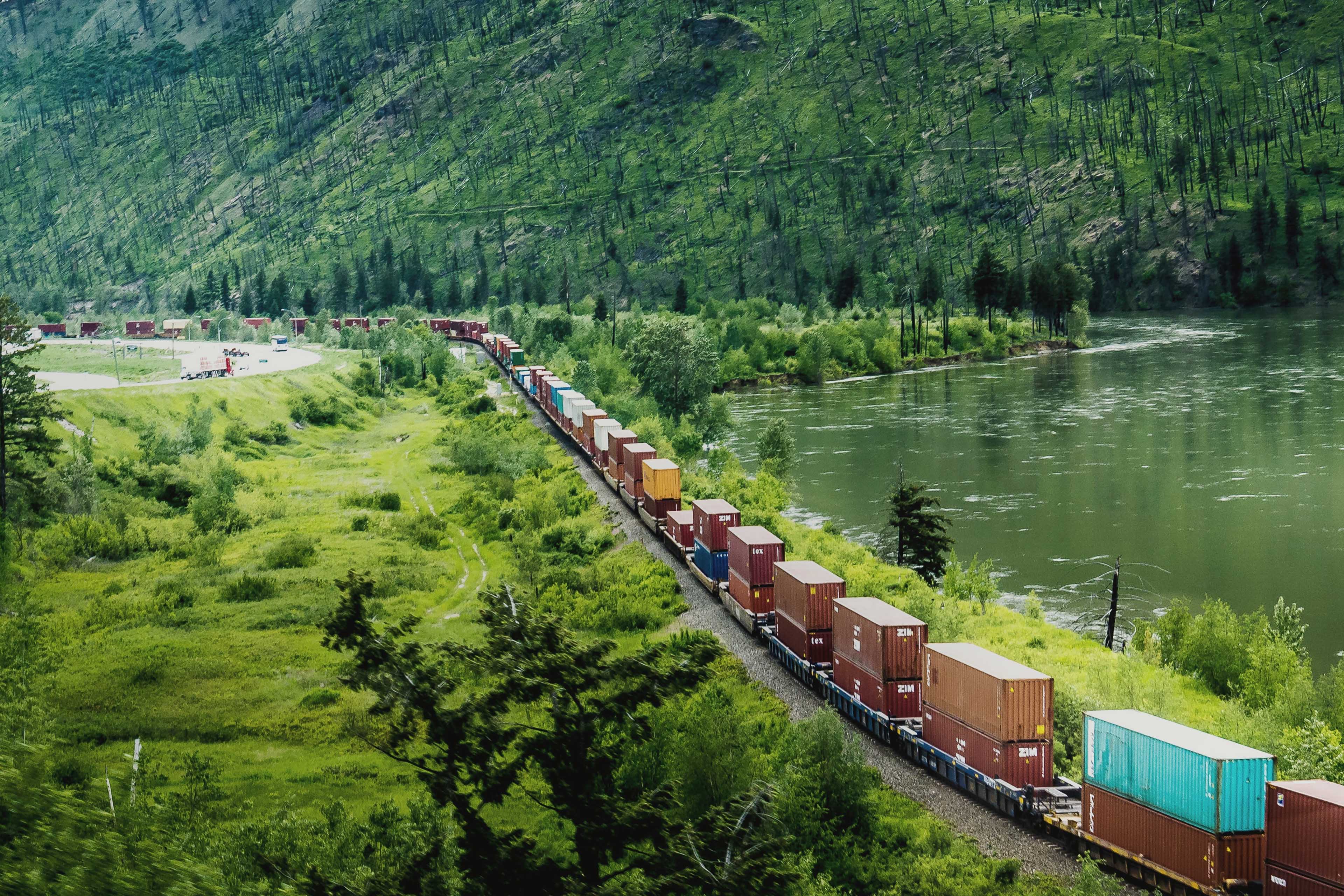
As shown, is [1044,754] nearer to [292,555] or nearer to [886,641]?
[886,641]

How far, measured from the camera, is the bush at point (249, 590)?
48.3 metres

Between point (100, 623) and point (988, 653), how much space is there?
3289cm

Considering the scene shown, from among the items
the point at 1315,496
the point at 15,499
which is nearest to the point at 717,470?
the point at 1315,496

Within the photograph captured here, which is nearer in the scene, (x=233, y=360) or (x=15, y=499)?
(x=15, y=499)

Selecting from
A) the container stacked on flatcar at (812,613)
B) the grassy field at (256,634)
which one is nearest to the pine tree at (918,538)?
the container stacked on flatcar at (812,613)

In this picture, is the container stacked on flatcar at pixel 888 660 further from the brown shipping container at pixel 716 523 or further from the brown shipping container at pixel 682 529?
the brown shipping container at pixel 682 529

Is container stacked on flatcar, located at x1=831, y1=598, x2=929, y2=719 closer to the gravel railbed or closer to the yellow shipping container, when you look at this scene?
the gravel railbed

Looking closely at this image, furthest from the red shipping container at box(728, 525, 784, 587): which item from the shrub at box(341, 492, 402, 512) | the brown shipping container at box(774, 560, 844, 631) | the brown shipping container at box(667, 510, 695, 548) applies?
the shrub at box(341, 492, 402, 512)

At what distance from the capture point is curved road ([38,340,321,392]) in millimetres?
94688

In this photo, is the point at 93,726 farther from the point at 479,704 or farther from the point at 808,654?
the point at 479,704

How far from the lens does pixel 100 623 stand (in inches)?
1781

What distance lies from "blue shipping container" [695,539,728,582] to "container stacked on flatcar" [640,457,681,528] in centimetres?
860

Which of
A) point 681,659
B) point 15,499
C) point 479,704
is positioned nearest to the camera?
point 479,704

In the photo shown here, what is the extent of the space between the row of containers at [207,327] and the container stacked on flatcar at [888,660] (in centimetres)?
14147
